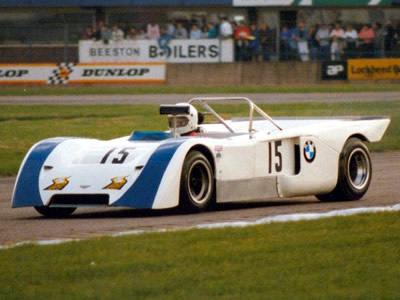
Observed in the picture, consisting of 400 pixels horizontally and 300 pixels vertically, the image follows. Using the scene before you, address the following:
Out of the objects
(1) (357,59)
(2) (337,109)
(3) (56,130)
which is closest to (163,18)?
(1) (357,59)

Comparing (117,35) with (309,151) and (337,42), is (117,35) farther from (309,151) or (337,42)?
(309,151)

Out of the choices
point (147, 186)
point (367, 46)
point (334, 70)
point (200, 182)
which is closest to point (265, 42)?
point (334, 70)

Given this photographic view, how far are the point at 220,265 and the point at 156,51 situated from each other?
31.6 m

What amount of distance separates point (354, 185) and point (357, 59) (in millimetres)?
27264

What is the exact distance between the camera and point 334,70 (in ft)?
125

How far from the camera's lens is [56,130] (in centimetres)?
2084

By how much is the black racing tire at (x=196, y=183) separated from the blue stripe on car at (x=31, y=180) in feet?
4.26

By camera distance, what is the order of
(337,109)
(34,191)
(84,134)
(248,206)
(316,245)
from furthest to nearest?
(337,109) → (84,134) → (248,206) → (34,191) → (316,245)

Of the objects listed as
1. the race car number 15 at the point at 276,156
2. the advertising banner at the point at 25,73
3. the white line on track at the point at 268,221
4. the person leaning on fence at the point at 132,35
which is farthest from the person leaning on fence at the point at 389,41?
the white line on track at the point at 268,221

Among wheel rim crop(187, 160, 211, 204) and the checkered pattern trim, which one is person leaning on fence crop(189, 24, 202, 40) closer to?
the checkered pattern trim

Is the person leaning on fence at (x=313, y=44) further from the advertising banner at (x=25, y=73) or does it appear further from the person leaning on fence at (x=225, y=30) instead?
the advertising banner at (x=25, y=73)

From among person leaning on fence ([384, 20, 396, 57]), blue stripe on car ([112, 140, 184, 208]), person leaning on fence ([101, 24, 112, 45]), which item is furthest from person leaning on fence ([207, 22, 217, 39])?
blue stripe on car ([112, 140, 184, 208])

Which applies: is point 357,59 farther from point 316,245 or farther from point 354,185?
point 316,245

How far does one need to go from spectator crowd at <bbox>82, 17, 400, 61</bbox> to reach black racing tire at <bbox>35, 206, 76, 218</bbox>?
28.0 metres
